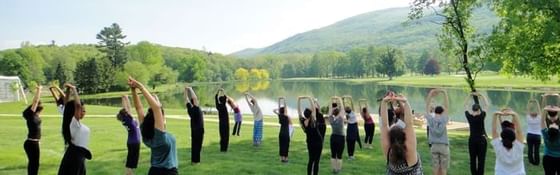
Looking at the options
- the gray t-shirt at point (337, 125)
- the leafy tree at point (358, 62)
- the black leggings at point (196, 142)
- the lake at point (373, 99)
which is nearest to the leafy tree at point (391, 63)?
the leafy tree at point (358, 62)

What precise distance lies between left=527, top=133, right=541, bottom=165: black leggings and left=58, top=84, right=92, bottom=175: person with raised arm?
11947 millimetres

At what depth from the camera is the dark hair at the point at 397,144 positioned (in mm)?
5250

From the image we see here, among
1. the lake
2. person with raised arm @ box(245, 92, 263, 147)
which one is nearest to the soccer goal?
the lake

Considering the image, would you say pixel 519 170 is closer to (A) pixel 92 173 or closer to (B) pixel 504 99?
(A) pixel 92 173

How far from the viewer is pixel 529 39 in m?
19.0

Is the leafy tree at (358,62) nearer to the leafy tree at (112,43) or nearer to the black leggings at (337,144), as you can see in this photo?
the leafy tree at (112,43)

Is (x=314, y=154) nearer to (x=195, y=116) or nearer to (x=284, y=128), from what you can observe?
(x=284, y=128)

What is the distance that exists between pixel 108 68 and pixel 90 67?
5.52 metres

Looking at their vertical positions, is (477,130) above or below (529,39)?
below

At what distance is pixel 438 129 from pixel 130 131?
22.4 ft

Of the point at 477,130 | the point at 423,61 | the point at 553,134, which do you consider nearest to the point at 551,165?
the point at 553,134

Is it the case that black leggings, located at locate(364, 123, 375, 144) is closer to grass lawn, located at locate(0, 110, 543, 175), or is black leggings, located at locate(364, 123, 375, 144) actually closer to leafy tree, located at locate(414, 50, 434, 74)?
grass lawn, located at locate(0, 110, 543, 175)

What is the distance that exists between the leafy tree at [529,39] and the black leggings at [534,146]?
6099 millimetres

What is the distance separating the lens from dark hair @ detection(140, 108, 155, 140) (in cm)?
648
